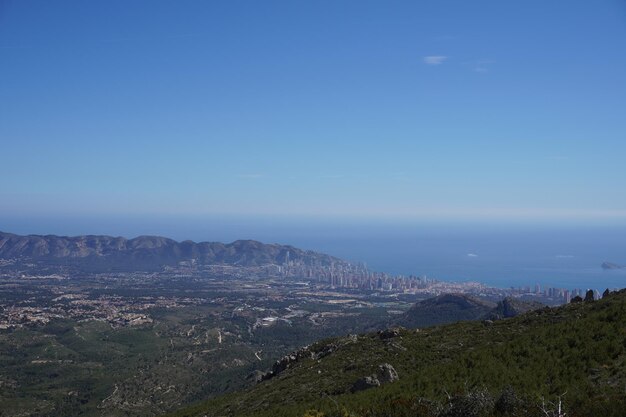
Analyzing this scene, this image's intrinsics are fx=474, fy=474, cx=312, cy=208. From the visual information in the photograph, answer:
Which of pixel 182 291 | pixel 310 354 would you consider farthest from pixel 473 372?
pixel 182 291

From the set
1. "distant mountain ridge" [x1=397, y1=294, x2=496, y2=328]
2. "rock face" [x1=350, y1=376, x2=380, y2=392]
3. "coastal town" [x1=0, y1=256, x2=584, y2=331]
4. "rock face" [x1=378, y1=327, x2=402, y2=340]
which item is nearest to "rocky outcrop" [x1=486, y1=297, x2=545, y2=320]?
"distant mountain ridge" [x1=397, y1=294, x2=496, y2=328]

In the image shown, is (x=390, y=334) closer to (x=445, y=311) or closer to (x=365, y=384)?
(x=365, y=384)

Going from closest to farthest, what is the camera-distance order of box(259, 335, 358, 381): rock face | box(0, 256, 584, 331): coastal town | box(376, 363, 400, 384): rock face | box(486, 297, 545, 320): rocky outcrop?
box(376, 363, 400, 384): rock face < box(259, 335, 358, 381): rock face < box(486, 297, 545, 320): rocky outcrop < box(0, 256, 584, 331): coastal town

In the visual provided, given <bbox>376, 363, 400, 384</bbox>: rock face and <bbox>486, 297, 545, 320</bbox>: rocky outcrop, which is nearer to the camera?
<bbox>376, 363, 400, 384</bbox>: rock face

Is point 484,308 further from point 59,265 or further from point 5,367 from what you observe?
point 59,265

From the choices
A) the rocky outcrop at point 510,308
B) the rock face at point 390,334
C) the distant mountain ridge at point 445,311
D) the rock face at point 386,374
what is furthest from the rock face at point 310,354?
the distant mountain ridge at point 445,311

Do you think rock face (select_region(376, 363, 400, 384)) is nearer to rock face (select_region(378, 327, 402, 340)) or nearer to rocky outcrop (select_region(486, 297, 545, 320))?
rock face (select_region(378, 327, 402, 340))
